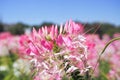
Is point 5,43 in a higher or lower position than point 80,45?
lower

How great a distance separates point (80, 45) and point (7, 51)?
16.6 ft

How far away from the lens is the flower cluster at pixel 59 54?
162cm

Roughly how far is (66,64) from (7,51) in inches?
200

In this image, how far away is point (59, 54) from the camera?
1646 mm

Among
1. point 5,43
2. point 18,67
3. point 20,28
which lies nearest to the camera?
point 18,67

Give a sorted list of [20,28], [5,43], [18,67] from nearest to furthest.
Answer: [18,67], [5,43], [20,28]

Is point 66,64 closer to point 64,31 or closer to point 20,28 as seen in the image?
point 64,31

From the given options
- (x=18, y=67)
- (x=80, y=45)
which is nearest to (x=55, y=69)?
(x=80, y=45)

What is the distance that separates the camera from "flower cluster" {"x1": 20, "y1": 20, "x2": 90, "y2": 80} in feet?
5.30

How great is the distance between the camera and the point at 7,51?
659cm

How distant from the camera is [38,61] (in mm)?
1650

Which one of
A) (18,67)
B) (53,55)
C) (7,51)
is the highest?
(53,55)

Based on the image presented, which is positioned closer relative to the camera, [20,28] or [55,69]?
[55,69]

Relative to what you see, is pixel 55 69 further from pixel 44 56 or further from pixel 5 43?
pixel 5 43
